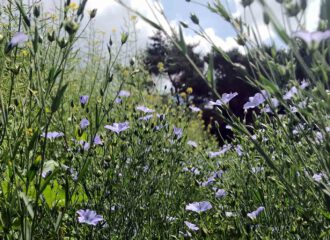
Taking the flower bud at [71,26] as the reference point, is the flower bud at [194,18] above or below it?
above

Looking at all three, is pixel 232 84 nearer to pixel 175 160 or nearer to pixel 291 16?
pixel 175 160

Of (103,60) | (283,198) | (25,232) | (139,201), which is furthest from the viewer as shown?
(103,60)

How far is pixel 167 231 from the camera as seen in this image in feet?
6.42

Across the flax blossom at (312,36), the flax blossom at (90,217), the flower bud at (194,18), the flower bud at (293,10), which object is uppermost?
the flower bud at (194,18)

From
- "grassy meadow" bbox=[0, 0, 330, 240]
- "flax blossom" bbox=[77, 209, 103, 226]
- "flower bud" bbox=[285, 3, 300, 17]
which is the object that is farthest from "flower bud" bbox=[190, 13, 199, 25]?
"flax blossom" bbox=[77, 209, 103, 226]

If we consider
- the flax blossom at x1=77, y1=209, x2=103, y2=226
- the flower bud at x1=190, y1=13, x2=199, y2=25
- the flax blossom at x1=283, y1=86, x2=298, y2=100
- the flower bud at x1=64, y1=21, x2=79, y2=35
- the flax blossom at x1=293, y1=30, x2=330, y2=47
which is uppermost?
the flower bud at x1=190, y1=13, x2=199, y2=25

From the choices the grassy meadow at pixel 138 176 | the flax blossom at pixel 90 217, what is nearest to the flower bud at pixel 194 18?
the grassy meadow at pixel 138 176

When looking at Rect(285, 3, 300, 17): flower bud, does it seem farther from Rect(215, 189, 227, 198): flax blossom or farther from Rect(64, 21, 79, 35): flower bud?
Rect(215, 189, 227, 198): flax blossom

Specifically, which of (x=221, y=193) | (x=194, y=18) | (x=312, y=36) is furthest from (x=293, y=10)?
(x=221, y=193)

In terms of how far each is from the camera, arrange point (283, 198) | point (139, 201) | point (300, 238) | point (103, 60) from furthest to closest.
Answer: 1. point (103, 60)
2. point (139, 201)
3. point (283, 198)
4. point (300, 238)

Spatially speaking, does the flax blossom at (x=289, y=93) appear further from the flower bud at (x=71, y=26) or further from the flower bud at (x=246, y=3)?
the flower bud at (x=71, y=26)

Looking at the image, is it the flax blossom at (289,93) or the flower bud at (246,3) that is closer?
the flower bud at (246,3)

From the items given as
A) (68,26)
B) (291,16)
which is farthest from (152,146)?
(291,16)

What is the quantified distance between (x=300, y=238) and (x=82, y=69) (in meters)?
4.85
